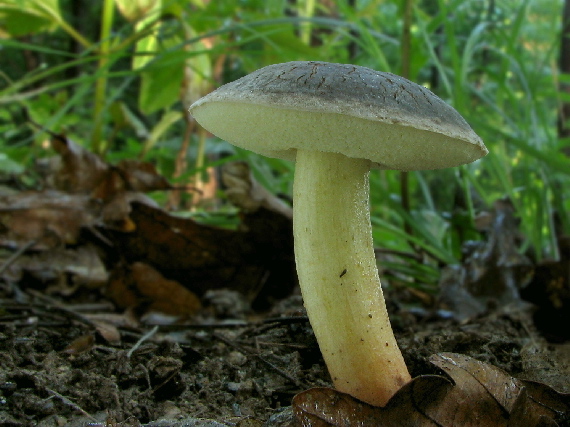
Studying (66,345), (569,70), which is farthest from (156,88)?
(569,70)

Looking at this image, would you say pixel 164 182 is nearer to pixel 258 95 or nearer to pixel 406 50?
pixel 406 50

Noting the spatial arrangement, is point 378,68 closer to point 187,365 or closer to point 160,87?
point 160,87

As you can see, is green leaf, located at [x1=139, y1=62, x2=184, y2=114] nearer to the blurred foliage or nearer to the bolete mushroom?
the blurred foliage

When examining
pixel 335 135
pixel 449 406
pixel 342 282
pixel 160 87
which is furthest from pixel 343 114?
pixel 160 87

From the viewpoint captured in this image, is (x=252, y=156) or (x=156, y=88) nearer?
(x=252, y=156)

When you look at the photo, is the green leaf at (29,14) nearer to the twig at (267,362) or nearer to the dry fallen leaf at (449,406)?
the twig at (267,362)

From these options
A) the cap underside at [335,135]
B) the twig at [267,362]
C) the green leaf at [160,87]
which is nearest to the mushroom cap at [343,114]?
the cap underside at [335,135]
